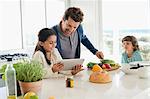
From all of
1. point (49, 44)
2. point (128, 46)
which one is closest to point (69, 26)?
point (49, 44)

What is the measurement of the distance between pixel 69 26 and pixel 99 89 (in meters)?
0.88

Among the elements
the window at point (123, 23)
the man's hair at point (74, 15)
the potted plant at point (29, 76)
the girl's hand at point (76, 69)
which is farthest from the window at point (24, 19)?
the potted plant at point (29, 76)

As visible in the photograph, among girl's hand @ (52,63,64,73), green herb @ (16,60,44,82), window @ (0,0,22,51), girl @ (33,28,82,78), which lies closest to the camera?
green herb @ (16,60,44,82)

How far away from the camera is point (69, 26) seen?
92.0 inches

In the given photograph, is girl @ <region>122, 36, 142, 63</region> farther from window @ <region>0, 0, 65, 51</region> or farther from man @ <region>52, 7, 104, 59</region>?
window @ <region>0, 0, 65, 51</region>

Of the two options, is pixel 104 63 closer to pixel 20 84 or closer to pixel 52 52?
pixel 52 52

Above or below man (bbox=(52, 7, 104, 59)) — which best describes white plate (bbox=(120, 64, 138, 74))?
below

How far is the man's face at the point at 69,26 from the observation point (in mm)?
2305

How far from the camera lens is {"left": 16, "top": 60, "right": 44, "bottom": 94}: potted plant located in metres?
1.38

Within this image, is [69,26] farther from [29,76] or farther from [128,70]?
[29,76]

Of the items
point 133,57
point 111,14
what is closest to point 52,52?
point 133,57

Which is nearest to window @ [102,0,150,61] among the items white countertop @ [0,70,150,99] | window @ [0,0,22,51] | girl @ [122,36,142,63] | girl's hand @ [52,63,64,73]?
girl @ [122,36,142,63]

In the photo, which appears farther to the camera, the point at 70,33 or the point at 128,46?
the point at 128,46

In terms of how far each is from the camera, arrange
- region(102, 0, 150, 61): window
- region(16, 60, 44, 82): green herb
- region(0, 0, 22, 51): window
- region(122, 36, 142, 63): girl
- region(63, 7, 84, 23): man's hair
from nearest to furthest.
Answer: region(16, 60, 44, 82): green herb
region(63, 7, 84, 23): man's hair
region(122, 36, 142, 63): girl
region(0, 0, 22, 51): window
region(102, 0, 150, 61): window
